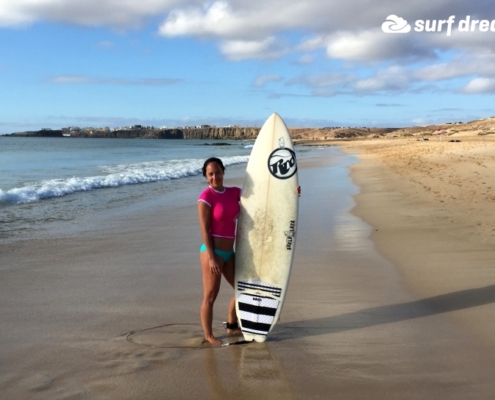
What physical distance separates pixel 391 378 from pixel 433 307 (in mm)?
1500

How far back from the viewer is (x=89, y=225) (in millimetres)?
8852

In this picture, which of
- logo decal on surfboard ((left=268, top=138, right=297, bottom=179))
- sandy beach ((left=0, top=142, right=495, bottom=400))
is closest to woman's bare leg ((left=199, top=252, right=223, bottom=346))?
sandy beach ((left=0, top=142, right=495, bottom=400))

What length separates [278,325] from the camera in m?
4.20

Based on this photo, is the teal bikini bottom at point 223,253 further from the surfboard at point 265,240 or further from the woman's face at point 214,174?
the woman's face at point 214,174

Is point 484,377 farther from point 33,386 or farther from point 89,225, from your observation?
point 89,225

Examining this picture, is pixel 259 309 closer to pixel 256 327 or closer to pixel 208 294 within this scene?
pixel 256 327

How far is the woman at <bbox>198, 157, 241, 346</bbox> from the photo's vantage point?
3738mm

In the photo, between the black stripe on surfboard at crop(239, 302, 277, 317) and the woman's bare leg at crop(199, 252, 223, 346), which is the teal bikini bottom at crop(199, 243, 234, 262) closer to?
the woman's bare leg at crop(199, 252, 223, 346)

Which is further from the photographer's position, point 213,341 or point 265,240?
point 265,240

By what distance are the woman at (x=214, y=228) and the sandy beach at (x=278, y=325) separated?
369mm

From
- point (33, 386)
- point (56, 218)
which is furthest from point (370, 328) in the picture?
point (56, 218)

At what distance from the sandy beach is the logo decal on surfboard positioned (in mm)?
1236

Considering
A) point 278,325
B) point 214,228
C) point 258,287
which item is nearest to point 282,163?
point 214,228

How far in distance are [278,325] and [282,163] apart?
1370 millimetres
